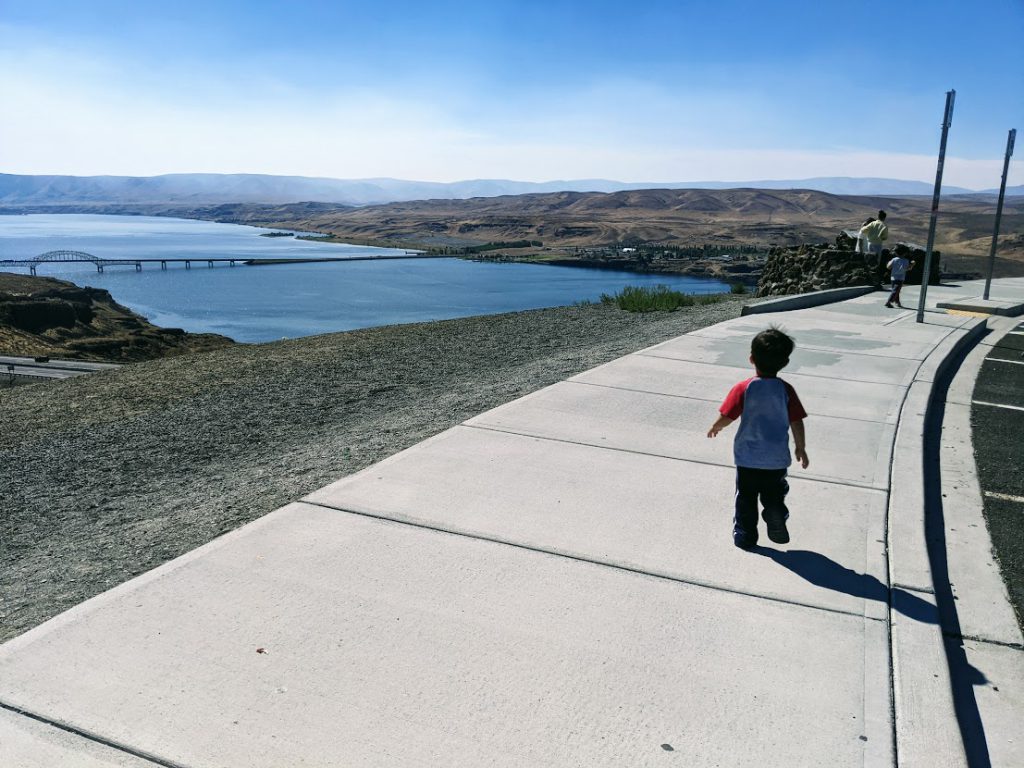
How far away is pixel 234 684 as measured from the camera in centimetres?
290

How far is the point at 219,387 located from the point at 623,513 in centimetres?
655

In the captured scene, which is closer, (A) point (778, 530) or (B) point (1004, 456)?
(A) point (778, 530)

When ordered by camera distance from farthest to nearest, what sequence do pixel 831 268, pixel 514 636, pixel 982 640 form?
pixel 831 268 < pixel 982 640 < pixel 514 636

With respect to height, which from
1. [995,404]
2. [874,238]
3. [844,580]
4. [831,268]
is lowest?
[995,404]

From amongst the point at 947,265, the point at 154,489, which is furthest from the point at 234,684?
the point at 947,265

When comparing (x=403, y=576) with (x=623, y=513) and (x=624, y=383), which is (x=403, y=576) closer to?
(x=623, y=513)

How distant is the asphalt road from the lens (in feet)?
14.3

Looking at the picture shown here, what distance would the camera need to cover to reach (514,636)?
3262mm

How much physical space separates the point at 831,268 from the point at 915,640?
666 inches

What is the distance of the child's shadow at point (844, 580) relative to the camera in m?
3.59

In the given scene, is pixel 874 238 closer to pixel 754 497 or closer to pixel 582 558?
pixel 754 497

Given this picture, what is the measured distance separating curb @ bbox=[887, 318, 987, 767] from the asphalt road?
1.29 feet

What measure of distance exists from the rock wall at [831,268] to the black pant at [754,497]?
15.5m

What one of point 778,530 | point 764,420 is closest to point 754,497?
point 778,530
